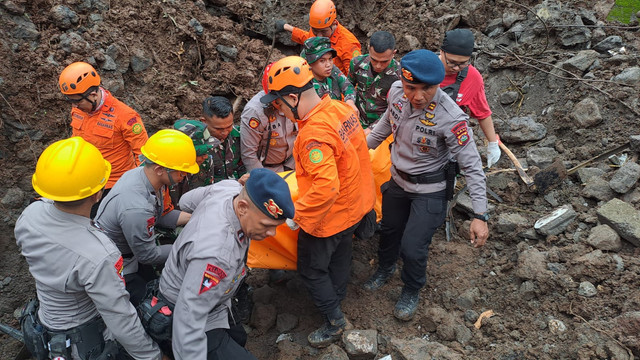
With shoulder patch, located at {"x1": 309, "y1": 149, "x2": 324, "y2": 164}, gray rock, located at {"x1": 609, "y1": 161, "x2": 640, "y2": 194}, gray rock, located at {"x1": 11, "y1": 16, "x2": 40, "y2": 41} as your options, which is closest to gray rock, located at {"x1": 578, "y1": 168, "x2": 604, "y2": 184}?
gray rock, located at {"x1": 609, "y1": 161, "x2": 640, "y2": 194}

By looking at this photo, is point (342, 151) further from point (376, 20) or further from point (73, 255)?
point (376, 20)

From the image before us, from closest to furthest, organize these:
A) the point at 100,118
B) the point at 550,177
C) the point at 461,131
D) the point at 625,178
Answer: the point at 461,131, the point at 100,118, the point at 625,178, the point at 550,177

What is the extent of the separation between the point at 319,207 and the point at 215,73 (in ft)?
12.3

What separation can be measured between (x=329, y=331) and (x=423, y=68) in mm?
2186

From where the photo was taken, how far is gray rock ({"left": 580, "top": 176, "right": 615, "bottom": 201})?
4336mm

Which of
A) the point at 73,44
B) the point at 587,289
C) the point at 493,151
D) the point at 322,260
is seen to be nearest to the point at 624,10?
the point at 493,151

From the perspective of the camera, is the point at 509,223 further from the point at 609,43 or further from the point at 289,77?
the point at 609,43

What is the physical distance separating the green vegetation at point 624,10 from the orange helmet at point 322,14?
4.40m

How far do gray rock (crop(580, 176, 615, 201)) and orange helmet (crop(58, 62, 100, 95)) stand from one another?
493 cm

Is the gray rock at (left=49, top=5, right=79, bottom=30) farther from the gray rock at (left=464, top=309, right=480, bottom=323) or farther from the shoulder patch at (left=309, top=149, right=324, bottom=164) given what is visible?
the gray rock at (left=464, top=309, right=480, bottom=323)

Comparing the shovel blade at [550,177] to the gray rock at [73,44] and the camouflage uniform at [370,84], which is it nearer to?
the camouflage uniform at [370,84]

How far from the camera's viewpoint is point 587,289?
346cm

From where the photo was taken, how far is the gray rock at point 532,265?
3707mm

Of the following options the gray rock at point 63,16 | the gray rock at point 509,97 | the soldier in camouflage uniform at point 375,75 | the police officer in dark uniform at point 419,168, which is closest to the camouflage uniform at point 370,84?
the soldier in camouflage uniform at point 375,75
